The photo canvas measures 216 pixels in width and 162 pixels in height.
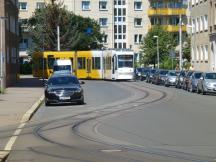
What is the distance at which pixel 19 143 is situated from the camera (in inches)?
634

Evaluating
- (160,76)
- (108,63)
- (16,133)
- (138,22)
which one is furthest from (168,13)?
(16,133)

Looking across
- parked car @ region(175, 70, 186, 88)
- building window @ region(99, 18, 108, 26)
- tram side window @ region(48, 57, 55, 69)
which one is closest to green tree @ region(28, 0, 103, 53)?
building window @ region(99, 18, 108, 26)

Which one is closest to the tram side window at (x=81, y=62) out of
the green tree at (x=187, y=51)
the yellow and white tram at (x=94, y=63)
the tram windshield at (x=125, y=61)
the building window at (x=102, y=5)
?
the yellow and white tram at (x=94, y=63)

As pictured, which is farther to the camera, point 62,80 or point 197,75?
point 197,75

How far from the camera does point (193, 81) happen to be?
45375mm

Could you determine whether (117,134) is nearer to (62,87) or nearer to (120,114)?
(120,114)

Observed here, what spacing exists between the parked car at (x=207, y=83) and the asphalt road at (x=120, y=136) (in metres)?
13.4

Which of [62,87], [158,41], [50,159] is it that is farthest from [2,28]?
[158,41]

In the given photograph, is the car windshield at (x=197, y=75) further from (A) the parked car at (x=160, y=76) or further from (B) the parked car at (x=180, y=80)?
(A) the parked car at (x=160, y=76)

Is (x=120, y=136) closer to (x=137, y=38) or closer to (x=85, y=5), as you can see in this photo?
(x=85, y=5)

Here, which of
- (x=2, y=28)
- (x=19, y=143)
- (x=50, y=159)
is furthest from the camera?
(x=2, y=28)

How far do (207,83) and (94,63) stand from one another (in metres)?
31.6

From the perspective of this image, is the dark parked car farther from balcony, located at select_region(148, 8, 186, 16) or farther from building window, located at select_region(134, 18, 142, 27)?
building window, located at select_region(134, 18, 142, 27)

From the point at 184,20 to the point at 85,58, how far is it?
57.0 m
